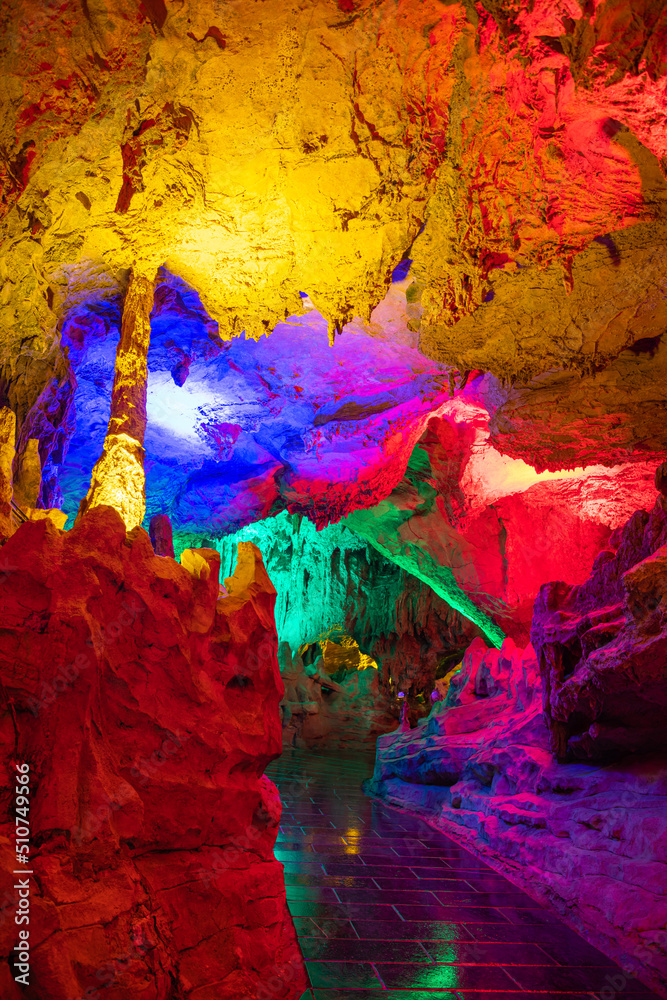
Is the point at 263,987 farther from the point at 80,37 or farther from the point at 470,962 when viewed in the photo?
the point at 80,37

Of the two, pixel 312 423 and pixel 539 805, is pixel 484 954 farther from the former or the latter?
pixel 312 423

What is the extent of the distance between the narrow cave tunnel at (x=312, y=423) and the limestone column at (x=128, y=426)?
0.03 metres

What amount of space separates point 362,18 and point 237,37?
35.2 inches

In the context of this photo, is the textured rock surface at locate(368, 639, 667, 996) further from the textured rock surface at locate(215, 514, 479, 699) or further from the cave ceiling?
the textured rock surface at locate(215, 514, 479, 699)

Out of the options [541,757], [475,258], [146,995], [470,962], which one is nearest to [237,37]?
[475,258]

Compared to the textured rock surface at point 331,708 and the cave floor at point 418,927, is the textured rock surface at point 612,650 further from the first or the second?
the textured rock surface at point 331,708

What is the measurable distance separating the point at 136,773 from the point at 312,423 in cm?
703

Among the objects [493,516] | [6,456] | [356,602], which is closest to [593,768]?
[6,456]

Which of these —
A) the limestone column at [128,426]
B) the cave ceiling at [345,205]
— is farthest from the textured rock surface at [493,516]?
the limestone column at [128,426]

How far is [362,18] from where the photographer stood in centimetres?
411

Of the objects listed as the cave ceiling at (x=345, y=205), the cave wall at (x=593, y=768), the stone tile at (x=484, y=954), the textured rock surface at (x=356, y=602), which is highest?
the cave ceiling at (x=345, y=205)

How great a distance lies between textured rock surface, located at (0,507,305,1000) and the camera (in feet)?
8.38

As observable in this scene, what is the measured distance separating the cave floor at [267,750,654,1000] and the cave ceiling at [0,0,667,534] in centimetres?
504

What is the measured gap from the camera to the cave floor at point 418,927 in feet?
10.3
